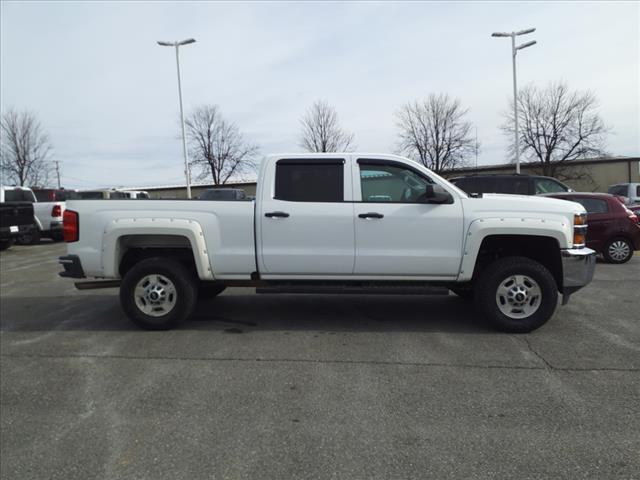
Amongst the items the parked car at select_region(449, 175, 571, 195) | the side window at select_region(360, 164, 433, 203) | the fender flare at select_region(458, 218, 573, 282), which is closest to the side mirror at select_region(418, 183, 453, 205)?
the side window at select_region(360, 164, 433, 203)

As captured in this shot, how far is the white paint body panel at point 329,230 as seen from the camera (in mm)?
5316

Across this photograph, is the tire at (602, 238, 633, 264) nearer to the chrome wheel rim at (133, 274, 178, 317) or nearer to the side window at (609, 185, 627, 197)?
the chrome wheel rim at (133, 274, 178, 317)

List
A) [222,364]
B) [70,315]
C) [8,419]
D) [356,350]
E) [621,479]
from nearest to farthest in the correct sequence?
[621,479]
[8,419]
[222,364]
[356,350]
[70,315]

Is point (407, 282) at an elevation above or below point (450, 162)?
below

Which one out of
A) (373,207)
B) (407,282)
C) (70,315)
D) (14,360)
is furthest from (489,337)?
(70,315)

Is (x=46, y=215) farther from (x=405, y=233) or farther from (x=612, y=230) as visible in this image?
(x=612, y=230)

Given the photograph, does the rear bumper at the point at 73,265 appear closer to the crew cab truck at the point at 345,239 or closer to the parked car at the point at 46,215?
the crew cab truck at the point at 345,239

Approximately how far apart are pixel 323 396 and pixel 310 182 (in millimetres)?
2563

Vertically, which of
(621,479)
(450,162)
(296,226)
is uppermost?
(450,162)

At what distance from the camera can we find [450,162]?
4056 centimetres

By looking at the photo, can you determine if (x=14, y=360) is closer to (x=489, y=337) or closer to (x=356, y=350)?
(x=356, y=350)

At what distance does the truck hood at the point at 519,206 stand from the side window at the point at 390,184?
1.89 feet

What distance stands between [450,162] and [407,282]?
3704 centimetres

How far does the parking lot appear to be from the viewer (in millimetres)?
2941
